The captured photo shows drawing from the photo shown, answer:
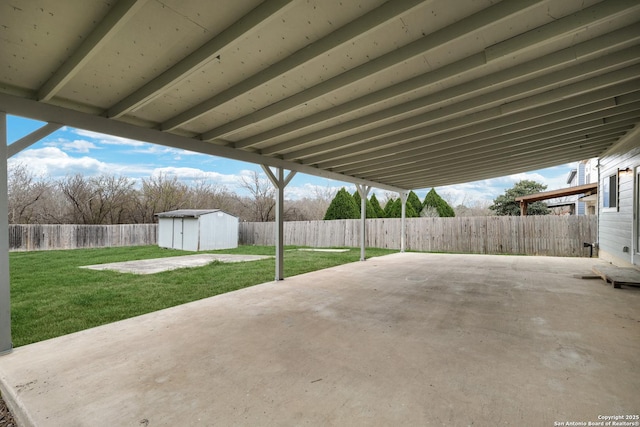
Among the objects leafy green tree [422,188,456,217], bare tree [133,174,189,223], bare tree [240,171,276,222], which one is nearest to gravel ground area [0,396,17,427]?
leafy green tree [422,188,456,217]

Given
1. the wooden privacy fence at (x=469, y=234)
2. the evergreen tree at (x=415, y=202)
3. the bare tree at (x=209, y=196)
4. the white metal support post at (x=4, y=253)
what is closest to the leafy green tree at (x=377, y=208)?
the evergreen tree at (x=415, y=202)

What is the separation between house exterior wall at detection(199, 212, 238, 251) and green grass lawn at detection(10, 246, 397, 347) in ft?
18.1

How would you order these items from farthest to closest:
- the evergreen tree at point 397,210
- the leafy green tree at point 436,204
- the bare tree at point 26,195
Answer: the bare tree at point 26,195, the leafy green tree at point 436,204, the evergreen tree at point 397,210

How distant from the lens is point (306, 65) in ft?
9.02

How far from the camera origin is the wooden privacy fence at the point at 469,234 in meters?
9.70

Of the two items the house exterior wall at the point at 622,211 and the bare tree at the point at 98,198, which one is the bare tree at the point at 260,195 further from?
the house exterior wall at the point at 622,211

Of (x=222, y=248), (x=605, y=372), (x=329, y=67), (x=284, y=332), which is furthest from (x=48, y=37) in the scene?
(x=222, y=248)

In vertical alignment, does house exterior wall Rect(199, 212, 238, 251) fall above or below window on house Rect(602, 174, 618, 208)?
below

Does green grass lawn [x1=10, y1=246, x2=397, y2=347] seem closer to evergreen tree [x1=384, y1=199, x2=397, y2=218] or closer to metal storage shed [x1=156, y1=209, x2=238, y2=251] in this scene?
metal storage shed [x1=156, y1=209, x2=238, y2=251]

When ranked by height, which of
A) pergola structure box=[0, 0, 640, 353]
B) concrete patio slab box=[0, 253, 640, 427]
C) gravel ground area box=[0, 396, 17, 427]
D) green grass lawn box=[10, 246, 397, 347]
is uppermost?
pergola structure box=[0, 0, 640, 353]

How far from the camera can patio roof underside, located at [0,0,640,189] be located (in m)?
2.06

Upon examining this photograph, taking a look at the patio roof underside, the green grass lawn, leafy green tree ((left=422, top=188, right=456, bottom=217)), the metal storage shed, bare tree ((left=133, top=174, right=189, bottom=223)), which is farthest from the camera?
bare tree ((left=133, top=174, right=189, bottom=223))

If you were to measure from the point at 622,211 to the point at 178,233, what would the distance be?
48.3ft

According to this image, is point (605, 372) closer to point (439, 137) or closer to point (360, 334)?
point (360, 334)
